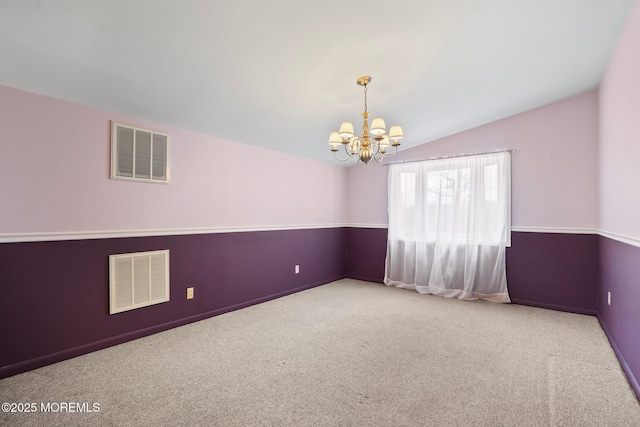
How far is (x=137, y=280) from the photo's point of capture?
3018 mm

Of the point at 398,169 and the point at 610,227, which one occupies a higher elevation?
the point at 398,169

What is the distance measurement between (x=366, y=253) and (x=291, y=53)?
3.95m

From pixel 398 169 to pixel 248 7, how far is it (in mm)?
3807

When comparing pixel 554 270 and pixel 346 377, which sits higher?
pixel 554 270

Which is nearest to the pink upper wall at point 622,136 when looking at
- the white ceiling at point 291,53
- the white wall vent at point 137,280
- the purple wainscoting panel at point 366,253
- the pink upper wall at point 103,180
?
the white ceiling at point 291,53

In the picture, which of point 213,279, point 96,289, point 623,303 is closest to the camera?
point 623,303

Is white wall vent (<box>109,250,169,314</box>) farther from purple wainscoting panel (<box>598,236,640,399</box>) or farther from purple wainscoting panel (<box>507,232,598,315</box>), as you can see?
purple wainscoting panel (<box>507,232,598,315</box>)

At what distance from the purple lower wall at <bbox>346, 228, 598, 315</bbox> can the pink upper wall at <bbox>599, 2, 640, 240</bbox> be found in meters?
0.58

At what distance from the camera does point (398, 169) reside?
17.1ft

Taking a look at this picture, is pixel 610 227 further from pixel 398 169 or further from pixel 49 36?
pixel 49 36

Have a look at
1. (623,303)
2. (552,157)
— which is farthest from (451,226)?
(623,303)

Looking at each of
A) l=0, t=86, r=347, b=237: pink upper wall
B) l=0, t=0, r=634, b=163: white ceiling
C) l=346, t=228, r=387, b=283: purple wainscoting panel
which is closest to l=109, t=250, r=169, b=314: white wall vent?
l=0, t=86, r=347, b=237: pink upper wall

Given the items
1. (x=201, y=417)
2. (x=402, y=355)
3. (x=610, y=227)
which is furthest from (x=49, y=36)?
(x=610, y=227)

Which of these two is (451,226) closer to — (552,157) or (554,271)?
(554,271)
